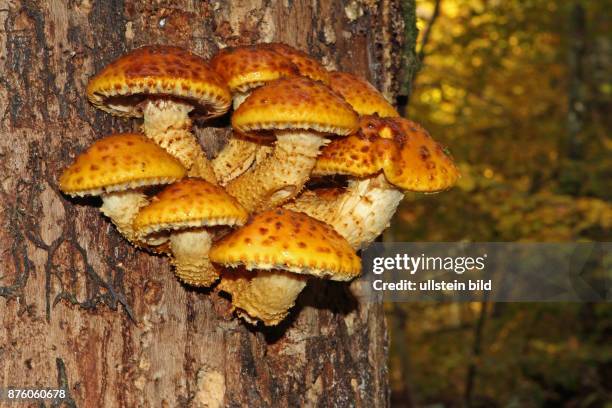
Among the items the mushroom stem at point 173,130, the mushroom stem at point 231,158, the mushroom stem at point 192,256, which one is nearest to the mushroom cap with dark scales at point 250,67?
the mushroom stem at point 173,130

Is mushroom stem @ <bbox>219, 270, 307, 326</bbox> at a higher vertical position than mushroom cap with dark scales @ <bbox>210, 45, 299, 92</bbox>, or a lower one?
lower

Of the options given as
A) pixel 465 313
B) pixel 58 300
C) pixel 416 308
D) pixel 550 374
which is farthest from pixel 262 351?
pixel 465 313

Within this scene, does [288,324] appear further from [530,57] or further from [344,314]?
[530,57]

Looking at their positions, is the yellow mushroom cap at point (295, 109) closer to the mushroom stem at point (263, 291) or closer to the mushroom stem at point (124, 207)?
the mushroom stem at point (124, 207)

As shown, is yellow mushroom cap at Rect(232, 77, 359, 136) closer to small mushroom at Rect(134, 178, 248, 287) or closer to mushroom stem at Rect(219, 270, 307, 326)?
small mushroom at Rect(134, 178, 248, 287)

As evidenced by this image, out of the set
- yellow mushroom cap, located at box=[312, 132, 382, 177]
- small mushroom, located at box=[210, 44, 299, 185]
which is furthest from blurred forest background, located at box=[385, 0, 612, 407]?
small mushroom, located at box=[210, 44, 299, 185]
